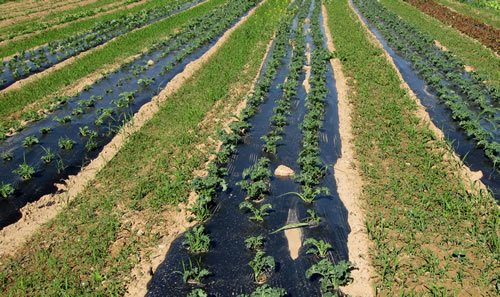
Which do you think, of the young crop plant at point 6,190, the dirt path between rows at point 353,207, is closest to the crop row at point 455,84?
the dirt path between rows at point 353,207

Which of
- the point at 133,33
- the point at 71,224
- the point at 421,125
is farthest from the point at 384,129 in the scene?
the point at 133,33

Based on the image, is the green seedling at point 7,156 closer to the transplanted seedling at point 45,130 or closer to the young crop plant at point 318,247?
the transplanted seedling at point 45,130

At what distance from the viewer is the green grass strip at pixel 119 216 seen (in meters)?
5.43

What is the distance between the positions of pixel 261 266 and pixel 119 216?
3134 millimetres

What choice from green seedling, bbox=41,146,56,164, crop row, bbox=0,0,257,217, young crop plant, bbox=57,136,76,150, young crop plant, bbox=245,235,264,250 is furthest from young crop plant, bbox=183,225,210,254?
young crop plant, bbox=57,136,76,150

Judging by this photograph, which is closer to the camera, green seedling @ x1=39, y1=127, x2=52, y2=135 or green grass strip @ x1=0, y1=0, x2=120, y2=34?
green seedling @ x1=39, y1=127, x2=52, y2=135

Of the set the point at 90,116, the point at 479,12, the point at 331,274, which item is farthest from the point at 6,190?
the point at 479,12

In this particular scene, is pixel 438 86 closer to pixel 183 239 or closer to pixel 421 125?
pixel 421 125

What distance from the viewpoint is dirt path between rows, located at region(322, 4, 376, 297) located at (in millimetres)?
5383

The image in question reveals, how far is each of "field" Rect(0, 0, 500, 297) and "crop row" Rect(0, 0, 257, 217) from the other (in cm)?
6

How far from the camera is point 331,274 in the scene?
17.2ft

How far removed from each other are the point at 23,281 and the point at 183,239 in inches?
99.5

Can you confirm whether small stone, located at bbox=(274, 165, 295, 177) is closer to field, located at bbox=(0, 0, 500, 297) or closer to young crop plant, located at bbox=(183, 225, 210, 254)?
field, located at bbox=(0, 0, 500, 297)

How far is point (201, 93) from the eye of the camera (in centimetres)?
1211
